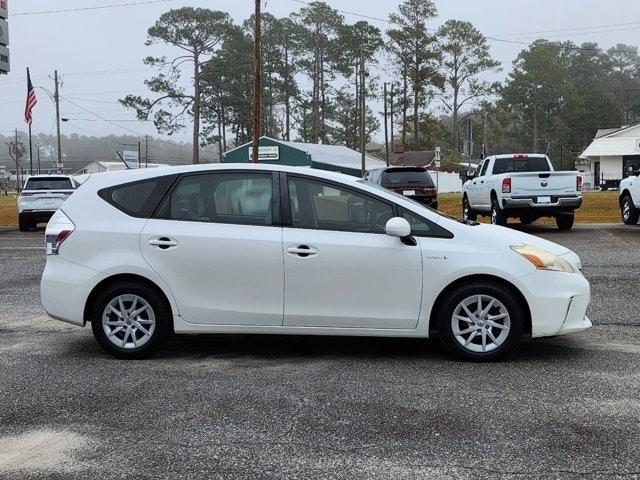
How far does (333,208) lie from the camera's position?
5.89 m

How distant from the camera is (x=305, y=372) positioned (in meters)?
5.55

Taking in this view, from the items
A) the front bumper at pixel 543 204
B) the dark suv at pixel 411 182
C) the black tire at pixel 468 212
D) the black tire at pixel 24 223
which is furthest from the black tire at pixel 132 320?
the black tire at pixel 24 223

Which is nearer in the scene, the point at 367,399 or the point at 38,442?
the point at 38,442

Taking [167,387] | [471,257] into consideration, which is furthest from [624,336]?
[167,387]

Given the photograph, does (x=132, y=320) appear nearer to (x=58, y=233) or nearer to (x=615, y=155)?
(x=58, y=233)

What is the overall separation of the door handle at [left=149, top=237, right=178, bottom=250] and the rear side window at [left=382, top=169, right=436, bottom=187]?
14.4 metres

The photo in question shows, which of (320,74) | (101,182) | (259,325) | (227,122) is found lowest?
(259,325)

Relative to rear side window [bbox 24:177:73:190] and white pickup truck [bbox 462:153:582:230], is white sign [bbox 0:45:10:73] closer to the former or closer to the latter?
rear side window [bbox 24:177:73:190]

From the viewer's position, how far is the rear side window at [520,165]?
58.2ft

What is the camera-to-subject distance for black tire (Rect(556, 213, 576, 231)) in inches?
684

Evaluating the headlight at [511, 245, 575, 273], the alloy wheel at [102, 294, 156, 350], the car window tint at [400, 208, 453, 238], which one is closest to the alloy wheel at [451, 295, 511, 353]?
the headlight at [511, 245, 575, 273]

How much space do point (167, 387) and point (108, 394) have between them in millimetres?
412

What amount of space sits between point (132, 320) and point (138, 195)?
1.06m

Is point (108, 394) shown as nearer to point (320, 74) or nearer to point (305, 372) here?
point (305, 372)
